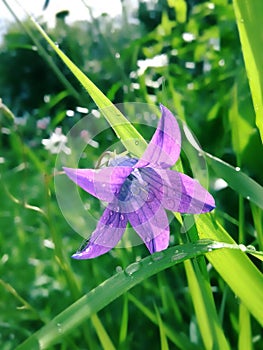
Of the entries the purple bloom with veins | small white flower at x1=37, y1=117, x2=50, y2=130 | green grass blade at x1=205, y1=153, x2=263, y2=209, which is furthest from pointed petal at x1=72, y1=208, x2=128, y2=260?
small white flower at x1=37, y1=117, x2=50, y2=130

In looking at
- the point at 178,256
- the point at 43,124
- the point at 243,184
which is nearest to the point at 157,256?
the point at 178,256

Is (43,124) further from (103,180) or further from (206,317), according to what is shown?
(103,180)

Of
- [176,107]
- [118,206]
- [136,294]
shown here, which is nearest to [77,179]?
[118,206]

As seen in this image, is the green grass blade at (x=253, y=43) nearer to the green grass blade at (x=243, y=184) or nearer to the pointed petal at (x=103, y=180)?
the green grass blade at (x=243, y=184)

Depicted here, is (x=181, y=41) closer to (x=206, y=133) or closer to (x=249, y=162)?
(x=206, y=133)

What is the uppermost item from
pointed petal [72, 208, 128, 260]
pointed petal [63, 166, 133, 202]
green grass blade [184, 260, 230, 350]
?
pointed petal [63, 166, 133, 202]

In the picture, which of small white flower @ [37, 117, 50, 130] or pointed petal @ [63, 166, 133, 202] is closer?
pointed petal @ [63, 166, 133, 202]

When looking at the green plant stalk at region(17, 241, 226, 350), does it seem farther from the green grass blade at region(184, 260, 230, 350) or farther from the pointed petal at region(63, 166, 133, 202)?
the green grass blade at region(184, 260, 230, 350)
